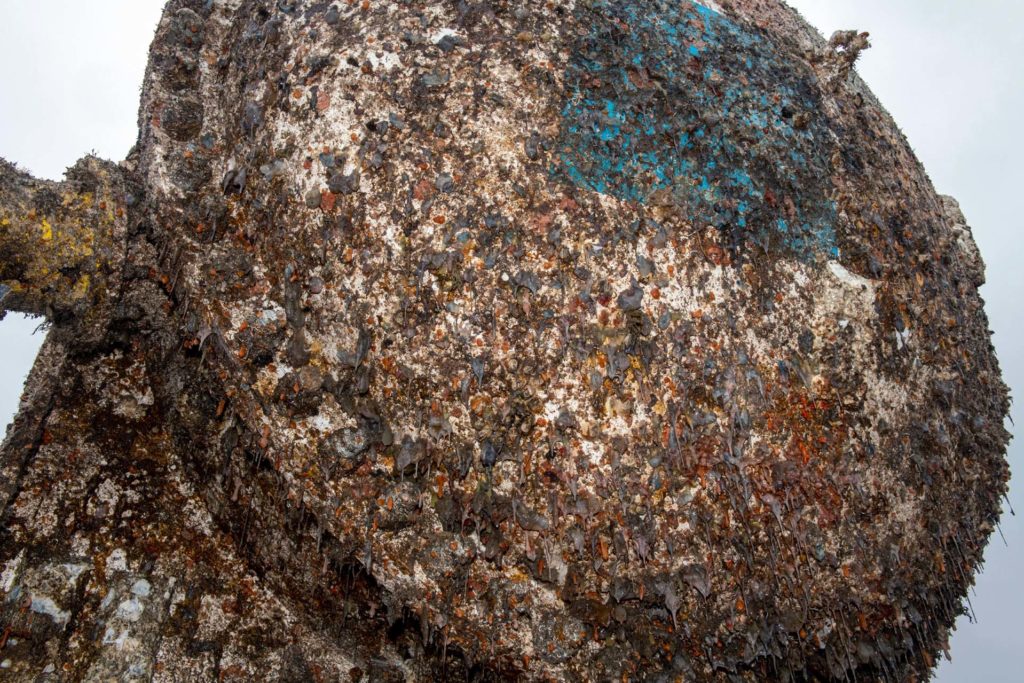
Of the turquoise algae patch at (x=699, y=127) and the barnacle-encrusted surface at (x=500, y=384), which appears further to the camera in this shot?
the turquoise algae patch at (x=699, y=127)

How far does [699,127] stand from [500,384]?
186 centimetres

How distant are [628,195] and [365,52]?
170 centimetres

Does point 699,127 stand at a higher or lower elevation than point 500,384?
higher

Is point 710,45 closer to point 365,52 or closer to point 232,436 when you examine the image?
point 365,52

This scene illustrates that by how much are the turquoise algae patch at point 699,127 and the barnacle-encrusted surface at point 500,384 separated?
2 centimetres

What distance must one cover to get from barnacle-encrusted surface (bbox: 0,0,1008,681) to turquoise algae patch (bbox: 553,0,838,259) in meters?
0.02

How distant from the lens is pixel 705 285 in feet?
11.9

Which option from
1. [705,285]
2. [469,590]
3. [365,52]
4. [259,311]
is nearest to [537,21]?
[365,52]

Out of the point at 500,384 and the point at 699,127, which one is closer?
the point at 500,384

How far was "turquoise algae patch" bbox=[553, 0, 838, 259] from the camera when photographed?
3781 mm

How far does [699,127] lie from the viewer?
3.94m

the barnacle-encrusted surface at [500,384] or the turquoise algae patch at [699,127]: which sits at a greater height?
the turquoise algae patch at [699,127]

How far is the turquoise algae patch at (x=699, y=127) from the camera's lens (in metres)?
3.78

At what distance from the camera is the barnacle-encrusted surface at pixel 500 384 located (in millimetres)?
3391
